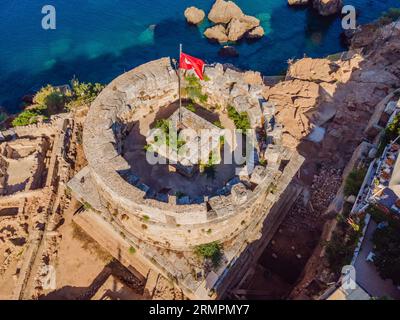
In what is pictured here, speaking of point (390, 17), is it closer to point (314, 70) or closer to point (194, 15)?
point (314, 70)

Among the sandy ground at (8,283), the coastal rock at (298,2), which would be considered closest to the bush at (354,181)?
the sandy ground at (8,283)

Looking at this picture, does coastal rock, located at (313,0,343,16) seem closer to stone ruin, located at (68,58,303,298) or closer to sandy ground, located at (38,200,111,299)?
stone ruin, located at (68,58,303,298)

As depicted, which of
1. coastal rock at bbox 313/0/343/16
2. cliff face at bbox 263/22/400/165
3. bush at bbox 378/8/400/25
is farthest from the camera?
coastal rock at bbox 313/0/343/16

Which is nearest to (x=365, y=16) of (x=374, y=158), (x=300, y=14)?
(x=300, y=14)

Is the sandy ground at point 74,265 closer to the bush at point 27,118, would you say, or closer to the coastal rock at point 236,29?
the bush at point 27,118

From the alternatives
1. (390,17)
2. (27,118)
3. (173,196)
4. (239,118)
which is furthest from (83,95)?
(390,17)

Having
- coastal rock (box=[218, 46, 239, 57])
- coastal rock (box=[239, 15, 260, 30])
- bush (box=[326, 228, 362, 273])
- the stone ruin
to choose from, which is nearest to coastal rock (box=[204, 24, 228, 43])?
coastal rock (box=[218, 46, 239, 57])
